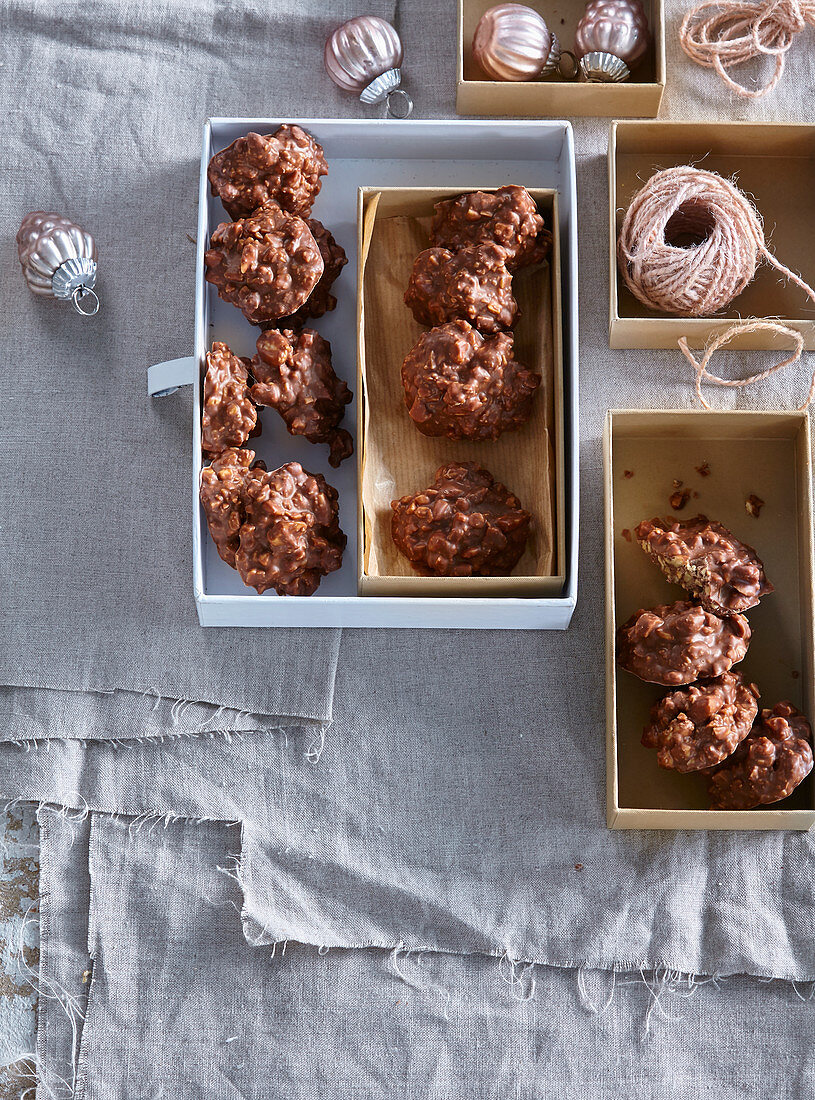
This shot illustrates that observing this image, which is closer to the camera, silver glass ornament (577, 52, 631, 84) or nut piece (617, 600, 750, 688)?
nut piece (617, 600, 750, 688)

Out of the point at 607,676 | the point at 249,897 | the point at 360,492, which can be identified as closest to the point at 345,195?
the point at 360,492

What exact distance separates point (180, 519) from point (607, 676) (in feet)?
1.96

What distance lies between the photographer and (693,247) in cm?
141

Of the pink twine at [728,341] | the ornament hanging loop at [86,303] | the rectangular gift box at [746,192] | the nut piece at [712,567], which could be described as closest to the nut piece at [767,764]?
the nut piece at [712,567]

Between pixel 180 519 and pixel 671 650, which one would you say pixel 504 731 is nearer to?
pixel 671 650

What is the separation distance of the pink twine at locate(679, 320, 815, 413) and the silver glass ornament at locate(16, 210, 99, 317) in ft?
2.59

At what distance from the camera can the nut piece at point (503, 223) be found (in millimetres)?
1391

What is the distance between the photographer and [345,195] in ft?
5.01

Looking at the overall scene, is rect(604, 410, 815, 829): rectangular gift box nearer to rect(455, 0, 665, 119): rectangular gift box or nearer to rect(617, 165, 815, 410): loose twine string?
rect(617, 165, 815, 410): loose twine string

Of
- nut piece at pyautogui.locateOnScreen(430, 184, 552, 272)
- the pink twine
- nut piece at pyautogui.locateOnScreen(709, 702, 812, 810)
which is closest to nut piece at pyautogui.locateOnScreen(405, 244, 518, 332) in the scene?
nut piece at pyautogui.locateOnScreen(430, 184, 552, 272)

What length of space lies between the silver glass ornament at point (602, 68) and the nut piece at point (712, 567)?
2.04 feet

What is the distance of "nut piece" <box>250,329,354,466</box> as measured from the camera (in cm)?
139

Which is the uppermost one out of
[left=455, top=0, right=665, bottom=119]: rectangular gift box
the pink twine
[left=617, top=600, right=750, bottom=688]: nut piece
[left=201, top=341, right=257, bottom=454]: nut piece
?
[left=455, top=0, right=665, bottom=119]: rectangular gift box

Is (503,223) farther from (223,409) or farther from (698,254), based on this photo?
(223,409)
